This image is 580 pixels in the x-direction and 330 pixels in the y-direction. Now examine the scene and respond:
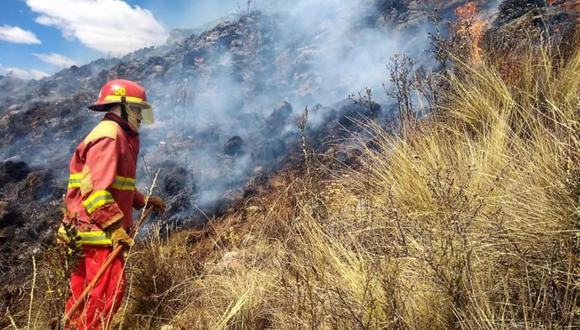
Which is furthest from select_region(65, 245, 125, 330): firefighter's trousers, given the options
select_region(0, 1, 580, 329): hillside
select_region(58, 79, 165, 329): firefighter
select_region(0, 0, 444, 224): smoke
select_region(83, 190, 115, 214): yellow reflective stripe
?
select_region(0, 0, 444, 224): smoke

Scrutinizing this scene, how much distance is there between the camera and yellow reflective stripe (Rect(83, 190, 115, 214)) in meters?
2.31

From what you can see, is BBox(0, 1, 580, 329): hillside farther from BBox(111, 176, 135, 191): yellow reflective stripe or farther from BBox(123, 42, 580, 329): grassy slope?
BBox(111, 176, 135, 191): yellow reflective stripe

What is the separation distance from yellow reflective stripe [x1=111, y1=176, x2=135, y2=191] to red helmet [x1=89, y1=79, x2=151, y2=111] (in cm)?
56

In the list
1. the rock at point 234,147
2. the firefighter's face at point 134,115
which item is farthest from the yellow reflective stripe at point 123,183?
the rock at point 234,147

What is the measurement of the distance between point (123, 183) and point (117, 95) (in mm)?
645

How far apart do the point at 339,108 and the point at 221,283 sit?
11166 millimetres

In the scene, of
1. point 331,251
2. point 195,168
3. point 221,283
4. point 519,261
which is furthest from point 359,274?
point 195,168

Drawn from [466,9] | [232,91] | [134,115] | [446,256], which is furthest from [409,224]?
[232,91]

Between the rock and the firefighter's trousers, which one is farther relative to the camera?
the rock

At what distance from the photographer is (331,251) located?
5.60 ft

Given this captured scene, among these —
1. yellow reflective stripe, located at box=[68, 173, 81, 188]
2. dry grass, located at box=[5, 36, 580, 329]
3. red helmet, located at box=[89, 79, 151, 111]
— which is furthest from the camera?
red helmet, located at box=[89, 79, 151, 111]

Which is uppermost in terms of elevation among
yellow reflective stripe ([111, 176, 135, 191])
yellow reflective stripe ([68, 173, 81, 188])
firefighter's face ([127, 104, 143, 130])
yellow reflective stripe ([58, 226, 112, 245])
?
firefighter's face ([127, 104, 143, 130])

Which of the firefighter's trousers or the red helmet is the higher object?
the red helmet

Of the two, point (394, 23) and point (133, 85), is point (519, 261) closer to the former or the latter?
point (133, 85)
